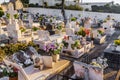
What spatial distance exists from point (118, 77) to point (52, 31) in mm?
8333

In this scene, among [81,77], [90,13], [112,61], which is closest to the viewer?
[81,77]

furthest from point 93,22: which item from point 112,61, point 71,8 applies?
point 112,61

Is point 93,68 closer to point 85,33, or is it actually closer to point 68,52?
point 68,52

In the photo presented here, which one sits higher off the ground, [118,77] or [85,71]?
[85,71]

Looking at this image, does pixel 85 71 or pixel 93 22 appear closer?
pixel 85 71

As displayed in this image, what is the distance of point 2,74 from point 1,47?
327cm

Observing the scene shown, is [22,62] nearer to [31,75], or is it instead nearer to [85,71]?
[31,75]

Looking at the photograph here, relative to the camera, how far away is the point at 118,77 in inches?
265

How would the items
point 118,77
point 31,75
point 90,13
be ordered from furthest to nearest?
point 90,13, point 31,75, point 118,77

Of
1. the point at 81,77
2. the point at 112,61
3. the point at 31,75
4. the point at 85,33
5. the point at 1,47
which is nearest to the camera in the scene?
the point at 81,77

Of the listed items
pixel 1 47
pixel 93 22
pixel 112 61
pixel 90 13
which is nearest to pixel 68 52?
pixel 112 61

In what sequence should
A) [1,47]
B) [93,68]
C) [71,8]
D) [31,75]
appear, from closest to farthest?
[93,68] < [31,75] < [1,47] < [71,8]

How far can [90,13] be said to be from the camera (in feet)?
84.8

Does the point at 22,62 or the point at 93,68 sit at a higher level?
the point at 93,68
